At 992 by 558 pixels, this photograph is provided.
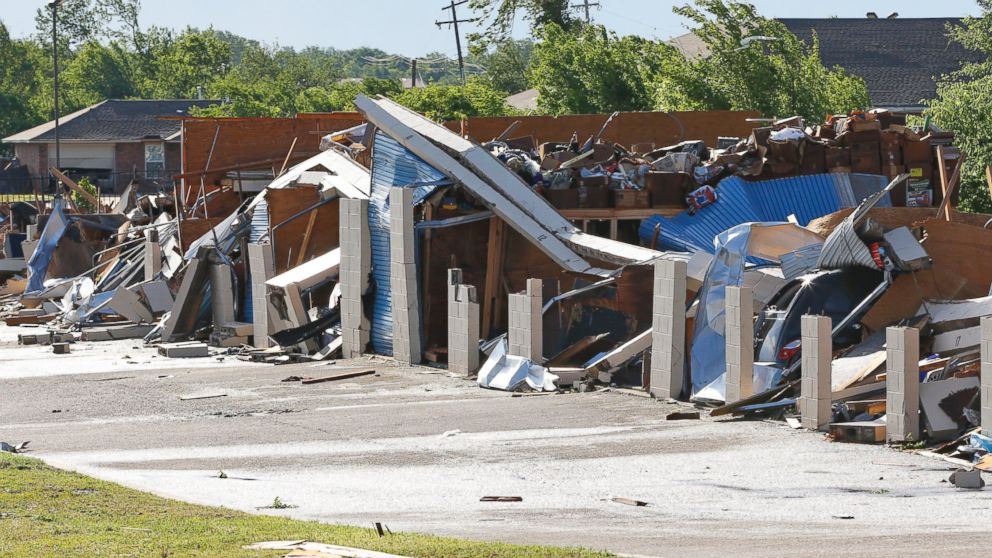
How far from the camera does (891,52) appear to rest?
5188 centimetres

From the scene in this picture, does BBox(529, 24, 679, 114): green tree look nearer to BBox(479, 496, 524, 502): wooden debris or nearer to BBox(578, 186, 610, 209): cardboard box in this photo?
BBox(578, 186, 610, 209): cardboard box

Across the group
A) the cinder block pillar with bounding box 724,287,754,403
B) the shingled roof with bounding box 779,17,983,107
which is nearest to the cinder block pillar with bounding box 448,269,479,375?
the cinder block pillar with bounding box 724,287,754,403

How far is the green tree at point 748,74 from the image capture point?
38.3m

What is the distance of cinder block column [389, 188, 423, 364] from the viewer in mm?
20625

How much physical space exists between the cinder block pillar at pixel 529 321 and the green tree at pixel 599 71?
84.6ft

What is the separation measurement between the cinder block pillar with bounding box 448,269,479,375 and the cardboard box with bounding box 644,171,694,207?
4.27m

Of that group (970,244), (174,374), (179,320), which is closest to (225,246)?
(179,320)

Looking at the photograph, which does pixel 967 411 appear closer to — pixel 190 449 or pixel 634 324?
pixel 634 324

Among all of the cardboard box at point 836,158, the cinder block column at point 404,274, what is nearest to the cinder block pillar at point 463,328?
the cinder block column at point 404,274

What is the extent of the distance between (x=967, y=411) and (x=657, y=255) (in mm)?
6008

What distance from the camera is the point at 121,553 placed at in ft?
27.4

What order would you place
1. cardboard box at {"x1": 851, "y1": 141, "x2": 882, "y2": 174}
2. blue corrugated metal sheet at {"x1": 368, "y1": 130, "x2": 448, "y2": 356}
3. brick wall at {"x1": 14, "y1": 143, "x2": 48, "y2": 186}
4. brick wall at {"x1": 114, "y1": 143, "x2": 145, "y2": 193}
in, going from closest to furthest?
blue corrugated metal sheet at {"x1": 368, "y1": 130, "x2": 448, "y2": 356} < cardboard box at {"x1": 851, "y1": 141, "x2": 882, "y2": 174} < brick wall at {"x1": 114, "y1": 143, "x2": 145, "y2": 193} < brick wall at {"x1": 14, "y1": 143, "x2": 48, "y2": 186}

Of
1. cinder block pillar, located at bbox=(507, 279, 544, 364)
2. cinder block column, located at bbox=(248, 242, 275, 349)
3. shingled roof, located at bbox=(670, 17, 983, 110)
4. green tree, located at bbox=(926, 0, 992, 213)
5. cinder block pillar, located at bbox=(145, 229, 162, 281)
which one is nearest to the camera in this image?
cinder block pillar, located at bbox=(507, 279, 544, 364)

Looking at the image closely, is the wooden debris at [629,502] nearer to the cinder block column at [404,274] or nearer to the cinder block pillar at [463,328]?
the cinder block pillar at [463,328]
